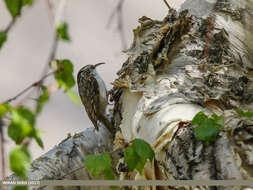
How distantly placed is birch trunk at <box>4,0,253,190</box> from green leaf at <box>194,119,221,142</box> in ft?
0.07

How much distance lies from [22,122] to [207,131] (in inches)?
25.9

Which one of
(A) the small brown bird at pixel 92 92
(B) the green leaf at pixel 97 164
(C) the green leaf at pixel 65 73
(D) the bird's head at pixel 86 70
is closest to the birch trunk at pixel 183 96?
(B) the green leaf at pixel 97 164

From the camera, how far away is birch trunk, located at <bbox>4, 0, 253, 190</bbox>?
185 centimetres

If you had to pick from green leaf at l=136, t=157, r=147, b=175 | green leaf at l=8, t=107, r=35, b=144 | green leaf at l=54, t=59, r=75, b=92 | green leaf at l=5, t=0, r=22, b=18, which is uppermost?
green leaf at l=5, t=0, r=22, b=18

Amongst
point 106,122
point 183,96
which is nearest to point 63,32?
point 183,96

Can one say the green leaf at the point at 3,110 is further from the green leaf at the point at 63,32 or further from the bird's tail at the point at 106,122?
the bird's tail at the point at 106,122

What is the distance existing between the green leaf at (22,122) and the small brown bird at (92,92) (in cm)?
171

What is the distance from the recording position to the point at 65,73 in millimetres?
1604

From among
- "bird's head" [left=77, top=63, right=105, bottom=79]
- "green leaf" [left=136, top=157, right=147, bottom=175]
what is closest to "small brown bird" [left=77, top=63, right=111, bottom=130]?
"bird's head" [left=77, top=63, right=105, bottom=79]

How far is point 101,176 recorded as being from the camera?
9.55ft

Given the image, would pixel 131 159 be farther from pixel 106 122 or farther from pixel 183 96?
pixel 106 122

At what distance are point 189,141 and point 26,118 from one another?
26.9 inches

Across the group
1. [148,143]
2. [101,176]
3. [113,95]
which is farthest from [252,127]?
[101,176]

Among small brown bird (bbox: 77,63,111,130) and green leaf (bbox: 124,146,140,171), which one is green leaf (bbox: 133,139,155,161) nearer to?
green leaf (bbox: 124,146,140,171)
